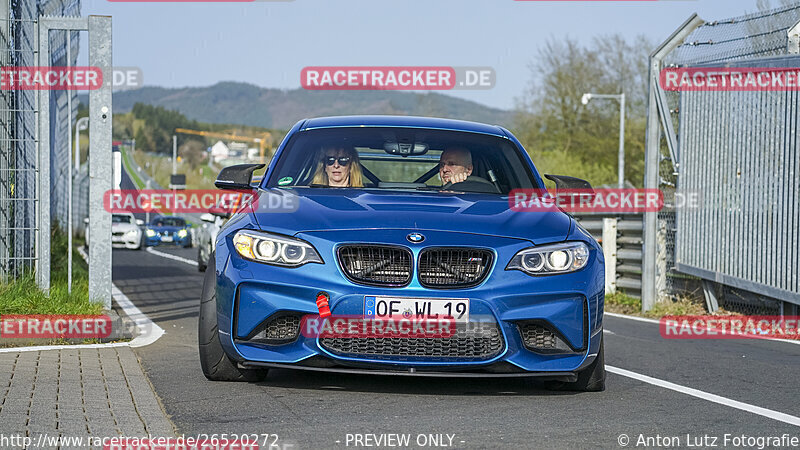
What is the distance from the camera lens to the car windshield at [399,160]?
7.17m

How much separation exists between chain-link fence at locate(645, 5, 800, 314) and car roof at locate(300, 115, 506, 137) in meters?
→ 4.68

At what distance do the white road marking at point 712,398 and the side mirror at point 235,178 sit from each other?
267 cm

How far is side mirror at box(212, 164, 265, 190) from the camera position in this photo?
7184 millimetres

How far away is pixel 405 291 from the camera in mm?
5668

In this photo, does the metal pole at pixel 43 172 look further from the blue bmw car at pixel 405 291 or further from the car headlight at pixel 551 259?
the car headlight at pixel 551 259

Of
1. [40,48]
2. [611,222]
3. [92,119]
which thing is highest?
[40,48]

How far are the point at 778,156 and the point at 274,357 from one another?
24.4 feet

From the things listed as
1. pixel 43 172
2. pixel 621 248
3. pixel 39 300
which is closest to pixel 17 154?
pixel 43 172

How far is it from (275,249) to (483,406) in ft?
4.32

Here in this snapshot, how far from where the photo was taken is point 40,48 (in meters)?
10.2

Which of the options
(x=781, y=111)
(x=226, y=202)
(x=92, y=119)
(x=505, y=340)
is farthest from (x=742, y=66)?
(x=226, y=202)

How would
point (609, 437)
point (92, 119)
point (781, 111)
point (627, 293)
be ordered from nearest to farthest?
Answer: point (609, 437) → point (92, 119) → point (781, 111) → point (627, 293)

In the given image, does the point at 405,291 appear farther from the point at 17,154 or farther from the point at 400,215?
the point at 17,154

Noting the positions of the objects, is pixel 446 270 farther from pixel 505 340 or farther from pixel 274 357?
pixel 274 357
